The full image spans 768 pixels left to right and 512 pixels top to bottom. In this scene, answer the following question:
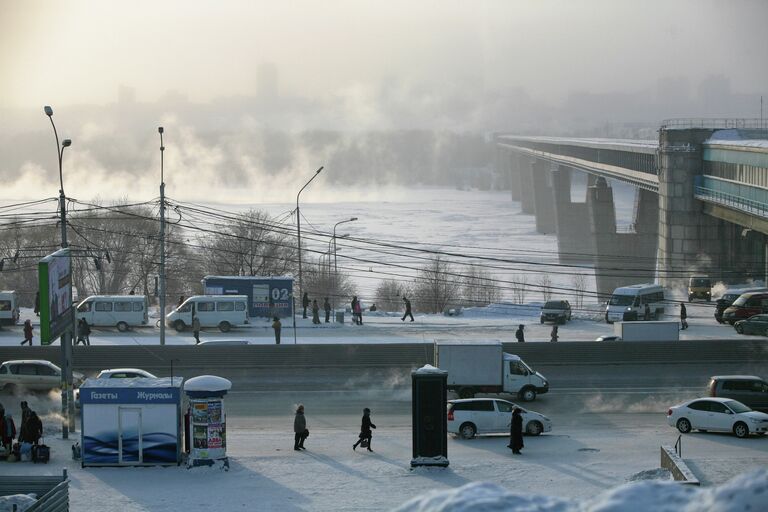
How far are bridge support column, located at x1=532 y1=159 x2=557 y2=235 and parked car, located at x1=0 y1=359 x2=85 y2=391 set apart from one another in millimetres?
86910

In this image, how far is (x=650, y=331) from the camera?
29.7 metres

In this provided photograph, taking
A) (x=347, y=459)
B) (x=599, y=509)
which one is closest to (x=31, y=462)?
(x=347, y=459)

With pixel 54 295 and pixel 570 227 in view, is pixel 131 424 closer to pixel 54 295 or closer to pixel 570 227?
pixel 54 295

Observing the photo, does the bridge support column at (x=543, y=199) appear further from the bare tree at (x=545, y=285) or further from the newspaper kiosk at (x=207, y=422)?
the newspaper kiosk at (x=207, y=422)

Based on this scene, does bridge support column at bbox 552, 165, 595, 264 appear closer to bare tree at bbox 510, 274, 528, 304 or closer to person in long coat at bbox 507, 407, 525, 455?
bare tree at bbox 510, 274, 528, 304

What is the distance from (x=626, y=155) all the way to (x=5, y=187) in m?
93.1

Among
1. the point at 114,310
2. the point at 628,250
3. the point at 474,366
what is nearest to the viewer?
the point at 474,366

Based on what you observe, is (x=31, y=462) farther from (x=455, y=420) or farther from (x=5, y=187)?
(x=5, y=187)

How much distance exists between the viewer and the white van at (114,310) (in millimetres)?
35625

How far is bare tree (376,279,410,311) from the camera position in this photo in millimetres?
55375

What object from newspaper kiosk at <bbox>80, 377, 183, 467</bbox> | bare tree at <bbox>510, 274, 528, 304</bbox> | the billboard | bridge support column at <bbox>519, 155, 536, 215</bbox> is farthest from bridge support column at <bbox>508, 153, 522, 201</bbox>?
newspaper kiosk at <bbox>80, 377, 183, 467</bbox>

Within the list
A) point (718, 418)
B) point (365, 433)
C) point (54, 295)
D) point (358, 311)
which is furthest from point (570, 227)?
point (54, 295)

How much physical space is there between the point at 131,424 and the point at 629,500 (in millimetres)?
14419

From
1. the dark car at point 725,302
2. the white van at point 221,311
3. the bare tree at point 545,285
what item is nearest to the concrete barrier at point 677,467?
the dark car at point 725,302
